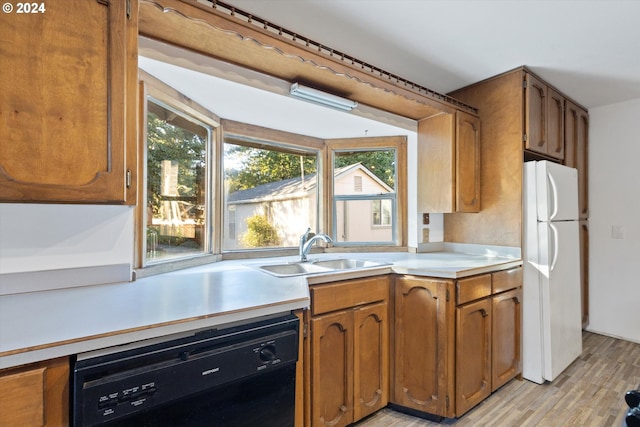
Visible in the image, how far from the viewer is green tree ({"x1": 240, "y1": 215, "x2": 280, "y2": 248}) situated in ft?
7.65

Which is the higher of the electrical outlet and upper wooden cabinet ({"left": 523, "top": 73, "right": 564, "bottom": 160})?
upper wooden cabinet ({"left": 523, "top": 73, "right": 564, "bottom": 160})

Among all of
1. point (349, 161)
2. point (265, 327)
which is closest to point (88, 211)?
point (265, 327)

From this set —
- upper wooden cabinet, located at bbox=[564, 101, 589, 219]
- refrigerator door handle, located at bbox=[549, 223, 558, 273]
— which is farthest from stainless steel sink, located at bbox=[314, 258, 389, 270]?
upper wooden cabinet, located at bbox=[564, 101, 589, 219]

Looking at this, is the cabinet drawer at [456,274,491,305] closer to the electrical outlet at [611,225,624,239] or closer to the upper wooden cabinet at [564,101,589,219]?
the upper wooden cabinet at [564,101,589,219]

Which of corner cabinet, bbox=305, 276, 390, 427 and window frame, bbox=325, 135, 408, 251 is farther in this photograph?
window frame, bbox=325, 135, 408, 251

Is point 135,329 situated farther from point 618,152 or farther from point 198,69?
point 618,152

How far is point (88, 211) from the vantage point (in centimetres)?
137

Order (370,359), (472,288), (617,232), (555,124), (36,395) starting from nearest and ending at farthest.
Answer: (36,395) → (370,359) → (472,288) → (555,124) → (617,232)

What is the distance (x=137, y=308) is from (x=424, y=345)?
1509mm

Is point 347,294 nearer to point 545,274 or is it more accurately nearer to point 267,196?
point 267,196

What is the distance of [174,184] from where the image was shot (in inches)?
70.3

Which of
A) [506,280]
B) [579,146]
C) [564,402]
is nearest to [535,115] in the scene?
[579,146]

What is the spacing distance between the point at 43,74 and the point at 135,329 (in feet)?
2.77

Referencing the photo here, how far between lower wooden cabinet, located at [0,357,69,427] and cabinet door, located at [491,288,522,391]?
7.06 feet
